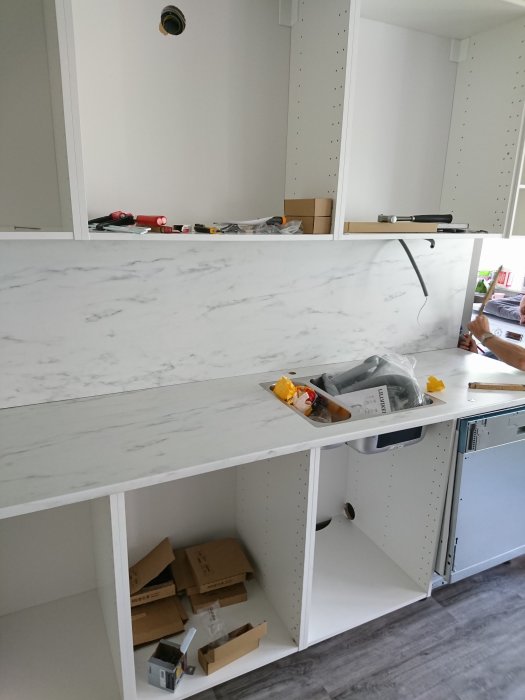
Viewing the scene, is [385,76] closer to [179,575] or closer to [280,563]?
[280,563]

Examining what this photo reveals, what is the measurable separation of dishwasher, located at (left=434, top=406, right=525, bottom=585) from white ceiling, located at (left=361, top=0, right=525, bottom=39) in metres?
1.41

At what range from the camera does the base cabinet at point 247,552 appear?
1485mm

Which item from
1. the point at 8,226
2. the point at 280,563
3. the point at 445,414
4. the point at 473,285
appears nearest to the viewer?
the point at 8,226

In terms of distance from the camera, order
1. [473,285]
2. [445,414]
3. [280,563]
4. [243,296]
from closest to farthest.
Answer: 1. [445,414]
2. [280,563]
3. [243,296]
4. [473,285]

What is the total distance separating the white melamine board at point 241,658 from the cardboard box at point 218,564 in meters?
0.09

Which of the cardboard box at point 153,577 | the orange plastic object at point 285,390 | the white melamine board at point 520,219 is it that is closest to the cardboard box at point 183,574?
the cardboard box at point 153,577

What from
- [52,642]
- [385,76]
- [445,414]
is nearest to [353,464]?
[445,414]

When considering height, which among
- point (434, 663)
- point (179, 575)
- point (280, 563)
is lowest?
point (434, 663)

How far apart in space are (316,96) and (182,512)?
63.8 inches

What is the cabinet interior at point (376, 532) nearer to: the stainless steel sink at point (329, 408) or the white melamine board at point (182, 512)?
the stainless steel sink at point (329, 408)

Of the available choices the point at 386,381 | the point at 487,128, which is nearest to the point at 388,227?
the point at 386,381

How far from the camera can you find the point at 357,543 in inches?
86.0

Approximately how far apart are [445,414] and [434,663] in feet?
2.95

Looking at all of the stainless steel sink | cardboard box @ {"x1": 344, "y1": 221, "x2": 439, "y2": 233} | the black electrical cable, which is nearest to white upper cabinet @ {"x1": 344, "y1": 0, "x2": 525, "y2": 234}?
the black electrical cable
